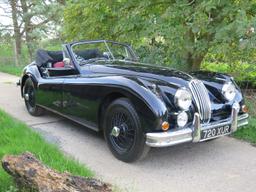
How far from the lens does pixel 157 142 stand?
3914mm

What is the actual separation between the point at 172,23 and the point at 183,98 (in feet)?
8.75

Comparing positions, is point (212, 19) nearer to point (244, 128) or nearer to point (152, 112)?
point (244, 128)

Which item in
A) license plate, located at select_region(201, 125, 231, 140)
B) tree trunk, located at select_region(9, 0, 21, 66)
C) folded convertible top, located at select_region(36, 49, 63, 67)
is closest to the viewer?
license plate, located at select_region(201, 125, 231, 140)

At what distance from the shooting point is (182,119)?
409 centimetres

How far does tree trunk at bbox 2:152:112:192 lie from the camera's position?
9.30 feet

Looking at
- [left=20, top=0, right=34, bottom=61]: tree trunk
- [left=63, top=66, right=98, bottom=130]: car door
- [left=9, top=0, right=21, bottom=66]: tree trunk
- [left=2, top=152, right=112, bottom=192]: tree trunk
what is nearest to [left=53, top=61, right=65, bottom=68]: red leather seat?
[left=63, top=66, right=98, bottom=130]: car door

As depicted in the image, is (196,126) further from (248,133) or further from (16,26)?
(16,26)

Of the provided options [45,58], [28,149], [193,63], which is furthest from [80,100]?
[193,63]

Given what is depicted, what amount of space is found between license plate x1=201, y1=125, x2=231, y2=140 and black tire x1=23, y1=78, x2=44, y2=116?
11.5 feet

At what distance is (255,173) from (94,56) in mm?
3370

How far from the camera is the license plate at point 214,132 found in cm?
422

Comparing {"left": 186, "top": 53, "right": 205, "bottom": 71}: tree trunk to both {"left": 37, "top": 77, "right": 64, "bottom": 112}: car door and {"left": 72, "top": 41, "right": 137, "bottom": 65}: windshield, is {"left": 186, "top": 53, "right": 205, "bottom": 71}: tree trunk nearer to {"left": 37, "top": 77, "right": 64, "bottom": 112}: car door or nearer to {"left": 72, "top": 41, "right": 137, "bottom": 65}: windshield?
{"left": 72, "top": 41, "right": 137, "bottom": 65}: windshield

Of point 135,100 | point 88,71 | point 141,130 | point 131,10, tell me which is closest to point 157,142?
point 141,130

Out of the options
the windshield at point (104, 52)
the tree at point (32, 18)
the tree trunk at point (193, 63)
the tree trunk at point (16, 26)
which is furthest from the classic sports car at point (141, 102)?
the tree trunk at point (16, 26)
